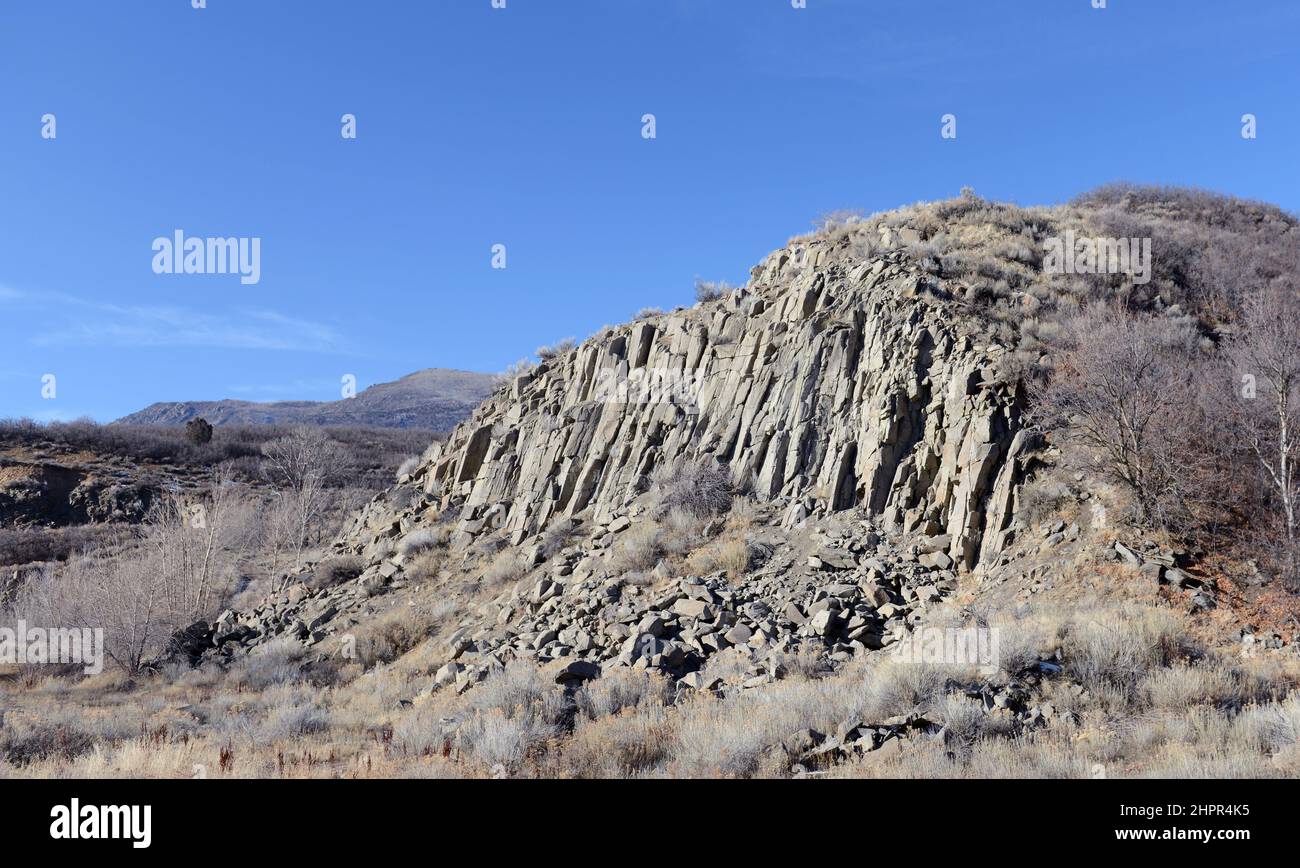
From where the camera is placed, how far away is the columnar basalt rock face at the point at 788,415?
1730cm

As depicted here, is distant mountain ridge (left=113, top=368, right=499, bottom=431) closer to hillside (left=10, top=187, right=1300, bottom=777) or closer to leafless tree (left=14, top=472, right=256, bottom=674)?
leafless tree (left=14, top=472, right=256, bottom=674)

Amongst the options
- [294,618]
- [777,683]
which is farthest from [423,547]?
[777,683]

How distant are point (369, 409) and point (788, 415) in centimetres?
10695

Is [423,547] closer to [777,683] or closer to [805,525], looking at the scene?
[805,525]

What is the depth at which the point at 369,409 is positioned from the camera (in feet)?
381

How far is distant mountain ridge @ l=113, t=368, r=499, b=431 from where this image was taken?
108 meters

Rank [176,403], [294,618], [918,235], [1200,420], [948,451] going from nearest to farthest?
[1200,420]
[948,451]
[294,618]
[918,235]
[176,403]

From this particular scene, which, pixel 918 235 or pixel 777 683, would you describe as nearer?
pixel 777 683

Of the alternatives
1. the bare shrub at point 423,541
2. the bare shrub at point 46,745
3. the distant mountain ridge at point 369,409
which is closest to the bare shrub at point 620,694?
the bare shrub at point 46,745

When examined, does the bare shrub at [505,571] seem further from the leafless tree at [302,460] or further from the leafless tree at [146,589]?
the leafless tree at [302,460]

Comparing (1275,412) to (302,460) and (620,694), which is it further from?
(302,460)
